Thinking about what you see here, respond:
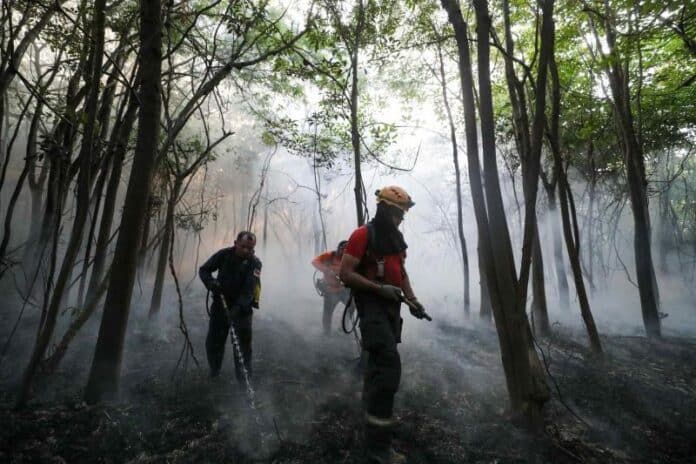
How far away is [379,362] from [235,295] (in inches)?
96.3

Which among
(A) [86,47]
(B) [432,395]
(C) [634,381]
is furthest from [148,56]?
(C) [634,381]

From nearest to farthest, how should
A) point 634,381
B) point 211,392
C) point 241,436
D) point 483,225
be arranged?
1. point 241,436
2. point 483,225
3. point 211,392
4. point 634,381

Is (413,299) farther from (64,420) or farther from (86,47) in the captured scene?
(86,47)

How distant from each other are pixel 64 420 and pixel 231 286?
2.02 m

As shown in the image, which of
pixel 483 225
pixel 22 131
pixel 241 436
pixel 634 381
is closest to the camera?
pixel 241 436

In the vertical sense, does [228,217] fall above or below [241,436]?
above

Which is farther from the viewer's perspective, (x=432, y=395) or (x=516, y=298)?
(x=432, y=395)

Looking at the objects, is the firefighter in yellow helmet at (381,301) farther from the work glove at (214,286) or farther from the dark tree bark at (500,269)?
the work glove at (214,286)

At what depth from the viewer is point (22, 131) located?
21.1 metres

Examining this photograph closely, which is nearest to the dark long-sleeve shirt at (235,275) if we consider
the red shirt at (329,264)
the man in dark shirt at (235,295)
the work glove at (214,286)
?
the man in dark shirt at (235,295)

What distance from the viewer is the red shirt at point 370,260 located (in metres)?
3.14

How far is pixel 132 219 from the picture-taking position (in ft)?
12.2

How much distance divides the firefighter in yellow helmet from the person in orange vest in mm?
2421

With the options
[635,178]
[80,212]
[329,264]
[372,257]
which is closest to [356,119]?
[329,264]
